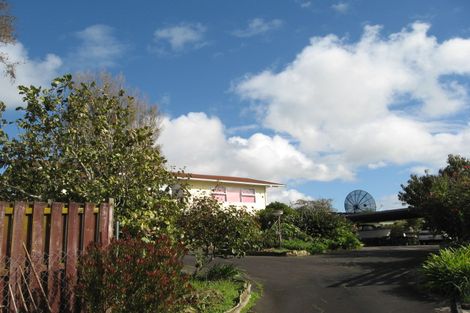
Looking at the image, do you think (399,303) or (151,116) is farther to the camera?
(151,116)

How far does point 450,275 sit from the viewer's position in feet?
34.2

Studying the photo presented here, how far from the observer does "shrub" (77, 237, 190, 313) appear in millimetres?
6242

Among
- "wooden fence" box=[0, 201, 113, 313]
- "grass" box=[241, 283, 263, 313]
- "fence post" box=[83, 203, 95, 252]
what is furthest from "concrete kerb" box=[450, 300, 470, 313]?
"fence post" box=[83, 203, 95, 252]

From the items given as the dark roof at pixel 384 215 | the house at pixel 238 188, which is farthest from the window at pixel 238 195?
the dark roof at pixel 384 215

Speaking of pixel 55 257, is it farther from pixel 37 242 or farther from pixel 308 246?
pixel 308 246

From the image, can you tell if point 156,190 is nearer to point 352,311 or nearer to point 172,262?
point 172,262

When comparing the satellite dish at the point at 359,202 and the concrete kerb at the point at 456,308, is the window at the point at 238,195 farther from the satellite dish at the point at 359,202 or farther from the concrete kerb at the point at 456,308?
the concrete kerb at the point at 456,308

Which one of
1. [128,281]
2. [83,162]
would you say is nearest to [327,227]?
[83,162]

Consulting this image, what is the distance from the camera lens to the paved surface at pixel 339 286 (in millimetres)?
10688

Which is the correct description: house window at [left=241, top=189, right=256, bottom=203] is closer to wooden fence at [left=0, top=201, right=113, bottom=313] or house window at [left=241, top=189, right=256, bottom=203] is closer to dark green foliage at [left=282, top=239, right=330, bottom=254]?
dark green foliage at [left=282, top=239, right=330, bottom=254]

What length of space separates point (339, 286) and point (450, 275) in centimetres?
344

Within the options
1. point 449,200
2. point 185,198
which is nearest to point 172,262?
point 185,198

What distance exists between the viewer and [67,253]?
24.2ft

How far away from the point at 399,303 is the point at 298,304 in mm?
2248
